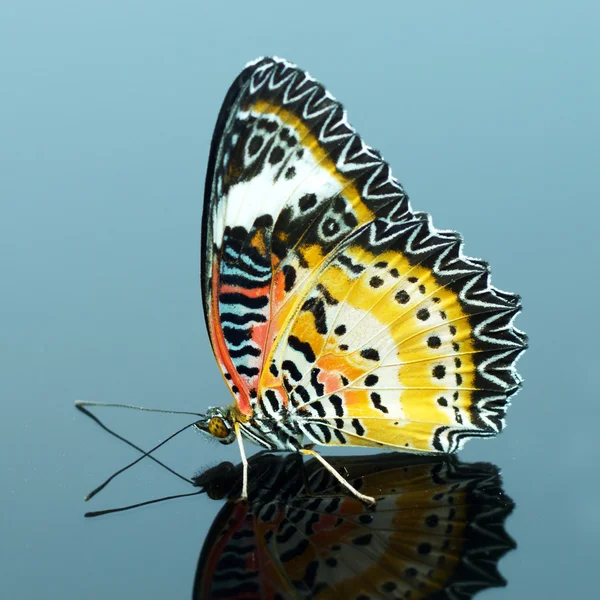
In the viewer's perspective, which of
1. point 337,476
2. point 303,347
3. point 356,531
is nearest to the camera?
point 356,531

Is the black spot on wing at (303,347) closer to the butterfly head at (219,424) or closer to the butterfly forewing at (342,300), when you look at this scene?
the butterfly forewing at (342,300)

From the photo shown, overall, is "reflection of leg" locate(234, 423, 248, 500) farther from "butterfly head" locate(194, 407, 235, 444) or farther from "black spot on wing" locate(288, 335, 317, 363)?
"black spot on wing" locate(288, 335, 317, 363)

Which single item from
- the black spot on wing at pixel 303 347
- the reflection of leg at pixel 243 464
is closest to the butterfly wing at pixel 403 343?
the black spot on wing at pixel 303 347

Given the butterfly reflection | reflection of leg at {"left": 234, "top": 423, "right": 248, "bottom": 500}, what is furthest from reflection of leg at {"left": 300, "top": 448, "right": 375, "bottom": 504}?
reflection of leg at {"left": 234, "top": 423, "right": 248, "bottom": 500}

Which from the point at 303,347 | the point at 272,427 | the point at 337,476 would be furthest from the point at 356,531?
the point at 303,347

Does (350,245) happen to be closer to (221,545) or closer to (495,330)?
(495,330)

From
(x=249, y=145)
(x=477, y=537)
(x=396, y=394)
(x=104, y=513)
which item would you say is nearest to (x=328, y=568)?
(x=477, y=537)

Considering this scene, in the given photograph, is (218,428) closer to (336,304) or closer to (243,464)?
(243,464)
